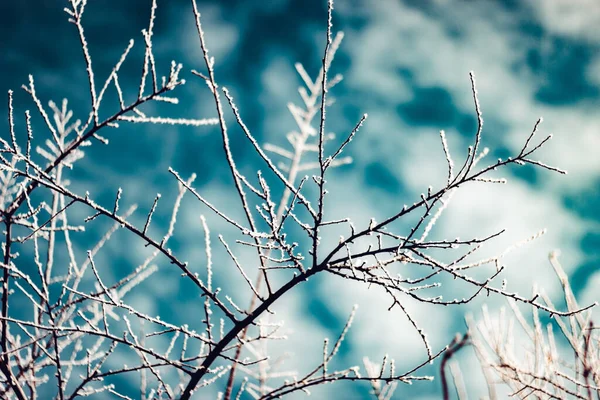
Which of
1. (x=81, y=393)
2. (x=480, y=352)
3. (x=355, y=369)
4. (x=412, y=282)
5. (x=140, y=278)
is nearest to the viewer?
(x=412, y=282)

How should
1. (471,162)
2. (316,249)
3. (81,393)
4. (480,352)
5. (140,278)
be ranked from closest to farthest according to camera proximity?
(471,162) < (316,249) < (81,393) < (140,278) < (480,352)

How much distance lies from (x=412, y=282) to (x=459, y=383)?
2.14 meters

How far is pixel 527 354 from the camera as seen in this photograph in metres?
3.81

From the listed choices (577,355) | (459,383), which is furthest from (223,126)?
(577,355)

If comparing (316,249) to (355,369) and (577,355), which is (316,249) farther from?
(577,355)

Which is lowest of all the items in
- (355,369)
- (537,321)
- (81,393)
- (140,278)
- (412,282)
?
Answer: (81,393)

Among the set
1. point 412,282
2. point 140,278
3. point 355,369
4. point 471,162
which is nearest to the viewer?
point 471,162

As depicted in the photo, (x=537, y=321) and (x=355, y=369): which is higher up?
(x=537, y=321)

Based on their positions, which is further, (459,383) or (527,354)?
(527,354)

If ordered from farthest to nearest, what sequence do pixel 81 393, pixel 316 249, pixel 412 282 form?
pixel 81 393 < pixel 316 249 < pixel 412 282

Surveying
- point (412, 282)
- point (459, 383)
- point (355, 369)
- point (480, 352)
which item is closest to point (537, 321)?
point (480, 352)

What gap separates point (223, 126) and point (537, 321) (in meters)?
3.64

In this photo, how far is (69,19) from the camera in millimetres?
2064

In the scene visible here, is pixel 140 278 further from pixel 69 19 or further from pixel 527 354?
pixel 527 354
